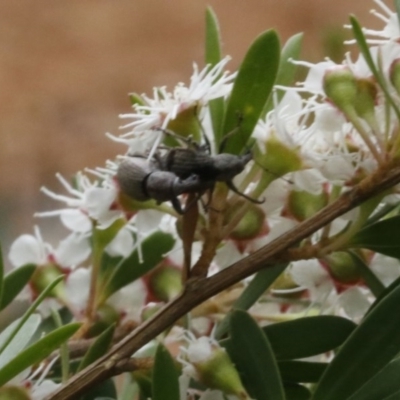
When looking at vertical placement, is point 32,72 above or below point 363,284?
above

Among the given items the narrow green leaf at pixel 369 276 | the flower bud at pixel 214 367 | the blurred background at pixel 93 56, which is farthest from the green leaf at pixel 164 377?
the blurred background at pixel 93 56

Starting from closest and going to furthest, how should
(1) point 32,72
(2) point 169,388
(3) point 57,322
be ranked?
(2) point 169,388, (3) point 57,322, (1) point 32,72

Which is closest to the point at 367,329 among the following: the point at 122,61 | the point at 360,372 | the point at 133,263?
the point at 360,372

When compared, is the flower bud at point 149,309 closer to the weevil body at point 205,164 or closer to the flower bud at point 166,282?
the flower bud at point 166,282

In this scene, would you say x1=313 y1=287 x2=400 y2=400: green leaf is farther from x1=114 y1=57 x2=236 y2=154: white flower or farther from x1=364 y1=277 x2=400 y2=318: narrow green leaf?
x1=114 y1=57 x2=236 y2=154: white flower

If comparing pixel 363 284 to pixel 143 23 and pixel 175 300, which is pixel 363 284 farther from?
pixel 143 23

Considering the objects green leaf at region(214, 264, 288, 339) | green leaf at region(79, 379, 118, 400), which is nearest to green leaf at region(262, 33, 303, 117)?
green leaf at region(214, 264, 288, 339)
